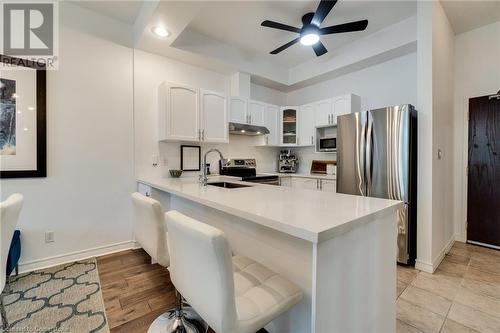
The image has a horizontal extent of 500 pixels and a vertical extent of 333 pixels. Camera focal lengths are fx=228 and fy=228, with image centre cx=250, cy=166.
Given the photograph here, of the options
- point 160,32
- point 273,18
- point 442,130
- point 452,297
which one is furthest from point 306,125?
point 452,297

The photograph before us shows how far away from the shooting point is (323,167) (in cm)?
411

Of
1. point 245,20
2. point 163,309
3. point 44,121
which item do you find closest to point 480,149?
point 245,20

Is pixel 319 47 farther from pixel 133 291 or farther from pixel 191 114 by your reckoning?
pixel 133 291

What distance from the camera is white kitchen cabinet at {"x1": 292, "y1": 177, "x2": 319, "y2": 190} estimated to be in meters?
3.66

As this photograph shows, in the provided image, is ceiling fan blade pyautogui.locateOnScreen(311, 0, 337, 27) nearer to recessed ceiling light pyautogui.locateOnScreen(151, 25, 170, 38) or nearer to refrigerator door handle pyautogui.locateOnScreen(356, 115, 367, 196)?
refrigerator door handle pyautogui.locateOnScreen(356, 115, 367, 196)

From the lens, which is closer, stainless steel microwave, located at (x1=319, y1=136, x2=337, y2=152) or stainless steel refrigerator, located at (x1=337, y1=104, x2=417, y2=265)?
stainless steel refrigerator, located at (x1=337, y1=104, x2=417, y2=265)

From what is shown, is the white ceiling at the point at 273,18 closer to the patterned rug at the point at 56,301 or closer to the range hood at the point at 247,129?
the range hood at the point at 247,129

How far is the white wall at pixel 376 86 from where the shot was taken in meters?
3.35

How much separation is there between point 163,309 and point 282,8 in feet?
11.0

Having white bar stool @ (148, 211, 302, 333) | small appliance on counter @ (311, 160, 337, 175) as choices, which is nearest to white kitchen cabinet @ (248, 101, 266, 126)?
small appliance on counter @ (311, 160, 337, 175)

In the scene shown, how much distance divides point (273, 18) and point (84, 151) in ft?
9.38

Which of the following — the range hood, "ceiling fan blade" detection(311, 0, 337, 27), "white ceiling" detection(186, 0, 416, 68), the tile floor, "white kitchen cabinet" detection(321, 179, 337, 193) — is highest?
"white ceiling" detection(186, 0, 416, 68)

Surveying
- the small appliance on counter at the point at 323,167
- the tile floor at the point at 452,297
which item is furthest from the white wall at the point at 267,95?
the tile floor at the point at 452,297

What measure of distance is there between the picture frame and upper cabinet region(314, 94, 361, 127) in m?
2.12
